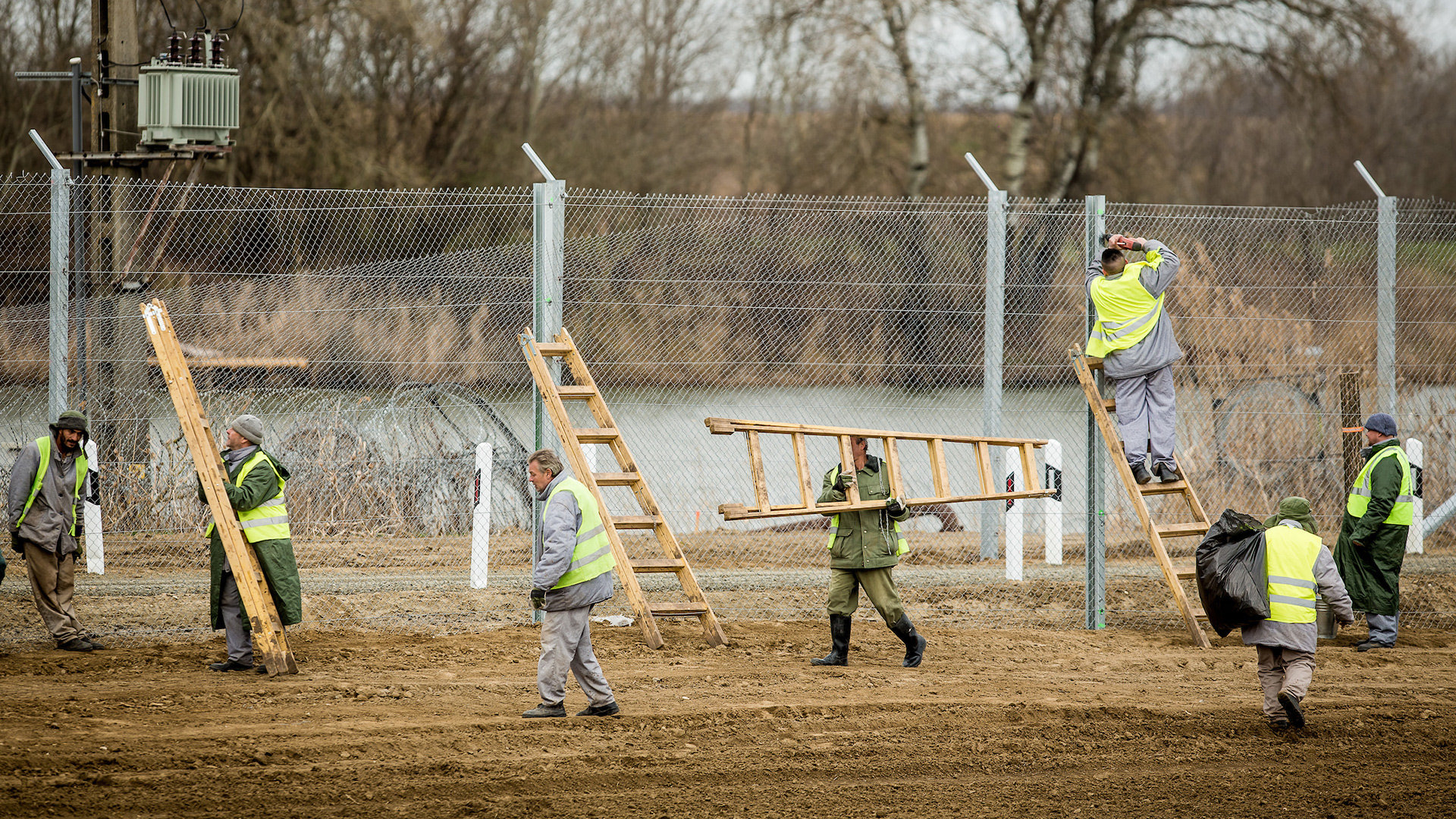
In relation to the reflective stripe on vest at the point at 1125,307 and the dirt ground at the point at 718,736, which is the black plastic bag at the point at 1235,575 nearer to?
the dirt ground at the point at 718,736

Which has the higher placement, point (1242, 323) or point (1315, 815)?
point (1242, 323)

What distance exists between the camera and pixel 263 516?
8.09 metres

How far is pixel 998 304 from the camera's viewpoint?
11.3 metres

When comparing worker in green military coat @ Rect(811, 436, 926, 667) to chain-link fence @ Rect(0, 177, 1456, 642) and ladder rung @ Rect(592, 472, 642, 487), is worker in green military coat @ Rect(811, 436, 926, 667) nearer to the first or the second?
ladder rung @ Rect(592, 472, 642, 487)

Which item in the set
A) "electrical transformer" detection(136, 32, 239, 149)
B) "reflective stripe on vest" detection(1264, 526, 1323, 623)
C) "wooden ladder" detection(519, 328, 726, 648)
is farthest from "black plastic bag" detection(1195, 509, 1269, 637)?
"electrical transformer" detection(136, 32, 239, 149)

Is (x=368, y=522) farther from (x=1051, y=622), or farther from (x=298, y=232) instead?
(x=1051, y=622)

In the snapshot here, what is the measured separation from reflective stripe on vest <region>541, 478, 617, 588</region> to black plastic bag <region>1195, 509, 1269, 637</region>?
3.40m

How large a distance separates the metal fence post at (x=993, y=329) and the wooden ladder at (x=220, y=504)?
6.23 meters

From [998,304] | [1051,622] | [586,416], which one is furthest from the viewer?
[586,416]

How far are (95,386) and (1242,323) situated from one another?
10643mm

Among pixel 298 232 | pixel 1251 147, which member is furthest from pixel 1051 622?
pixel 1251 147

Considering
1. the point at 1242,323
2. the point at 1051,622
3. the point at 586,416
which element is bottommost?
the point at 1051,622

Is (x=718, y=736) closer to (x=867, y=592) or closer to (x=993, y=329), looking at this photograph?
(x=867, y=592)

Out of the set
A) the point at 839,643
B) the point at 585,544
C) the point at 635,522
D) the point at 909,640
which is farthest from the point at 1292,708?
the point at 635,522
